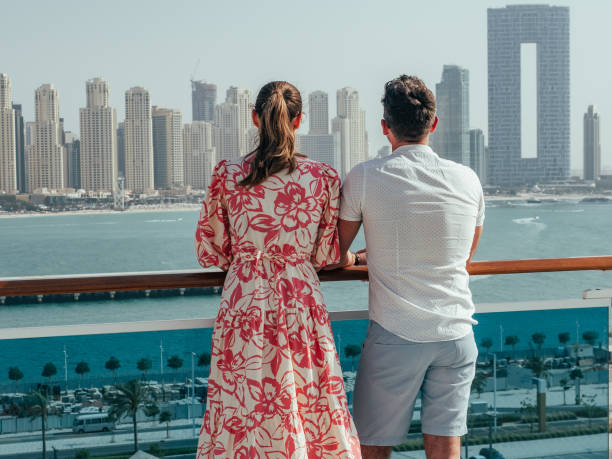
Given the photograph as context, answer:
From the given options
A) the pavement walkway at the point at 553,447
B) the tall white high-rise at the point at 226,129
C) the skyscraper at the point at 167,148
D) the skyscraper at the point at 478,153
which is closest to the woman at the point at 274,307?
the pavement walkway at the point at 553,447

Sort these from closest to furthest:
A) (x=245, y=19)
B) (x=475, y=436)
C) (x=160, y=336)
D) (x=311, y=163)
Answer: (x=311, y=163) < (x=160, y=336) < (x=475, y=436) < (x=245, y=19)

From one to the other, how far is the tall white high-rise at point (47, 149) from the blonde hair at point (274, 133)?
206 feet

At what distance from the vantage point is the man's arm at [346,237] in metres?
1.72

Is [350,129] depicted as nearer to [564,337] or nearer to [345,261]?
[564,337]

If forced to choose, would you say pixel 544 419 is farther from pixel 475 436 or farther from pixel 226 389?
pixel 226 389

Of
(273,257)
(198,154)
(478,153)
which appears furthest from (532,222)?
(273,257)

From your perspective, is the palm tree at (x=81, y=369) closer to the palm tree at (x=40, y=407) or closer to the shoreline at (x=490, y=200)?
the palm tree at (x=40, y=407)

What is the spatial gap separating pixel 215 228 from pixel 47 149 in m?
64.8

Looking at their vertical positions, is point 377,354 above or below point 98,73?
below

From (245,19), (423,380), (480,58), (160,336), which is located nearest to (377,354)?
(423,380)

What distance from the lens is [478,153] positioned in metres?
57.5

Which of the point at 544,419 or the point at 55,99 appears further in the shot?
the point at 55,99

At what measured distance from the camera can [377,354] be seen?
1731 mm

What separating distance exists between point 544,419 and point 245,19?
61.4 metres
